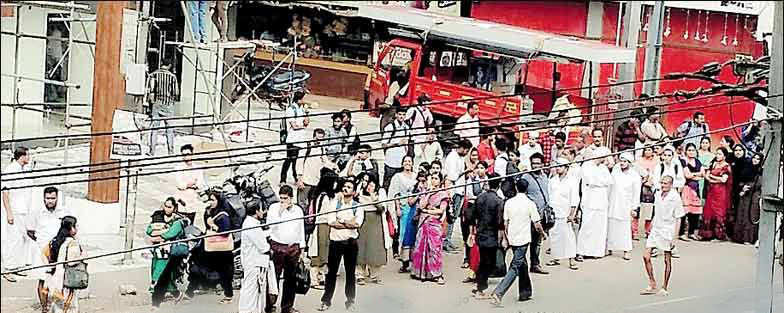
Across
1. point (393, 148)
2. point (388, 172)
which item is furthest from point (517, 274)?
point (393, 148)

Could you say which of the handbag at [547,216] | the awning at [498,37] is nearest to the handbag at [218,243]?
the handbag at [547,216]

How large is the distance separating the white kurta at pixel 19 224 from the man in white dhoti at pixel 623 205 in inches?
185

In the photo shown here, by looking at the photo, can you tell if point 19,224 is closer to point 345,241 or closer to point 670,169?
point 345,241

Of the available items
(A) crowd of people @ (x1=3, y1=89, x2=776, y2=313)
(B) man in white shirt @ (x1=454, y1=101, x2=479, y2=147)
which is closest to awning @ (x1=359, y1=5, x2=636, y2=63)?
(B) man in white shirt @ (x1=454, y1=101, x2=479, y2=147)

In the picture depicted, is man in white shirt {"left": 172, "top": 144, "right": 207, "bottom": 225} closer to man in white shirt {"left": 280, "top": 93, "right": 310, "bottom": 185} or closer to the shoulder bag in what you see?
man in white shirt {"left": 280, "top": 93, "right": 310, "bottom": 185}

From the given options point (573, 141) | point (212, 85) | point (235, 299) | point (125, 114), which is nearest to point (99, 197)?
point (125, 114)

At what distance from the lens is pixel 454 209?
1080cm

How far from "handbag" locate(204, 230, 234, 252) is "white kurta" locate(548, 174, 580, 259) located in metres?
2.74

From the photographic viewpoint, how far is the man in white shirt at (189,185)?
9.68m

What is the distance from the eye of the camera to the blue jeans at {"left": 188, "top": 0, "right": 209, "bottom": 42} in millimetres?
11945

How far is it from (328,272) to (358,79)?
6.62 metres

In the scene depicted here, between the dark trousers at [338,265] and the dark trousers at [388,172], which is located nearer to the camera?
the dark trousers at [338,265]

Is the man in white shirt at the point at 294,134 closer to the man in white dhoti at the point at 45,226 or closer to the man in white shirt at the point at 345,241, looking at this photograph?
the man in white shirt at the point at 345,241

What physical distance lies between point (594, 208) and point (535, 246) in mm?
821
